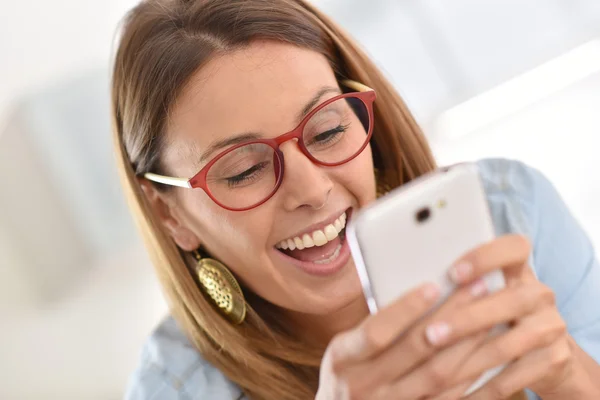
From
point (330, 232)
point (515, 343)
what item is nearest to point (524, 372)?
point (515, 343)

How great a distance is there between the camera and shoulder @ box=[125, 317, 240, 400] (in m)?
1.05

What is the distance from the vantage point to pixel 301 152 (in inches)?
34.8

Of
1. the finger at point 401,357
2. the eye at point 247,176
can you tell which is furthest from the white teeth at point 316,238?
the finger at point 401,357

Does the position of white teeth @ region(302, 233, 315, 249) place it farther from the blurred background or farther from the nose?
the blurred background

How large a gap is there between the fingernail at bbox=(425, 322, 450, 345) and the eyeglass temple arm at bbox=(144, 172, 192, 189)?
16.5 inches

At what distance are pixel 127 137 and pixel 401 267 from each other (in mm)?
520

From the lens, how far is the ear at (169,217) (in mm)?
1048

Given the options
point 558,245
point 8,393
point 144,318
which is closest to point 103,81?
point 144,318

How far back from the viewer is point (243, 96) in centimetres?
88

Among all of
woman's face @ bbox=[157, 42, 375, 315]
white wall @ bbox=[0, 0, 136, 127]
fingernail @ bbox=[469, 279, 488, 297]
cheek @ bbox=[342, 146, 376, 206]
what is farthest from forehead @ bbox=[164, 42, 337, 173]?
white wall @ bbox=[0, 0, 136, 127]

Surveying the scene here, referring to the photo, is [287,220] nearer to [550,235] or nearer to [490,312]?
[490,312]

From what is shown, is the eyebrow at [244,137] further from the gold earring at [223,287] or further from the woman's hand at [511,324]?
the woman's hand at [511,324]

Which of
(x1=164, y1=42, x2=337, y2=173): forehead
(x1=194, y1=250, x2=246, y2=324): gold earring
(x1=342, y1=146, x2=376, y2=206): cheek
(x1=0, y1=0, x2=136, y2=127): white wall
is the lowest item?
(x1=194, y1=250, x2=246, y2=324): gold earring

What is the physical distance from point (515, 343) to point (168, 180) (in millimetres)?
524
